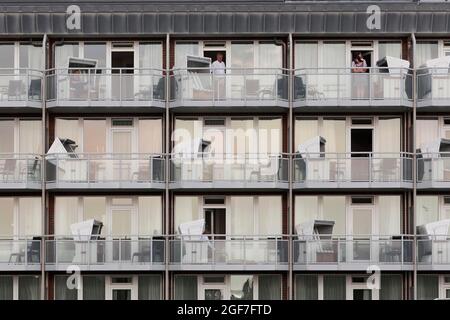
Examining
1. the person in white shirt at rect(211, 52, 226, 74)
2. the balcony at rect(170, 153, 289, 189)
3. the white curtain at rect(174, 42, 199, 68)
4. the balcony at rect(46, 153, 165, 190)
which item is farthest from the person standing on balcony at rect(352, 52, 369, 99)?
the balcony at rect(46, 153, 165, 190)

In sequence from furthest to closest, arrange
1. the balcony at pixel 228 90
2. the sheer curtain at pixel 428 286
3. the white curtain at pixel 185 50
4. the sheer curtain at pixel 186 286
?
the white curtain at pixel 185 50
the sheer curtain at pixel 428 286
the sheer curtain at pixel 186 286
the balcony at pixel 228 90

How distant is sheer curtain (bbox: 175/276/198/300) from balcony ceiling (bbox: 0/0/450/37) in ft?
25.9

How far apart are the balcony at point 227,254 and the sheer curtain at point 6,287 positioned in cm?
528

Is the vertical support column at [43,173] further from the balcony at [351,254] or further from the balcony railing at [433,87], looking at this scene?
the balcony railing at [433,87]

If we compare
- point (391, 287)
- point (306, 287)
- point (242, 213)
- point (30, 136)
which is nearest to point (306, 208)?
point (242, 213)

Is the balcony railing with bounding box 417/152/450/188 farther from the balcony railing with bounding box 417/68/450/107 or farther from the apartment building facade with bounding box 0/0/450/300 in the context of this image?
the balcony railing with bounding box 417/68/450/107

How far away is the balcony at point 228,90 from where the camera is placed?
53.7m

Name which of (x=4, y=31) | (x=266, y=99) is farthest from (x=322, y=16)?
(x=4, y=31)

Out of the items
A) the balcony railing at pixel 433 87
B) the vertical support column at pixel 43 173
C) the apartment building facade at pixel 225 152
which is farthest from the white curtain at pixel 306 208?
the vertical support column at pixel 43 173

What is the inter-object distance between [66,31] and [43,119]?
3.01 m

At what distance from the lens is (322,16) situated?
54531 mm

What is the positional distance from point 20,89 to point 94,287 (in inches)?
266
